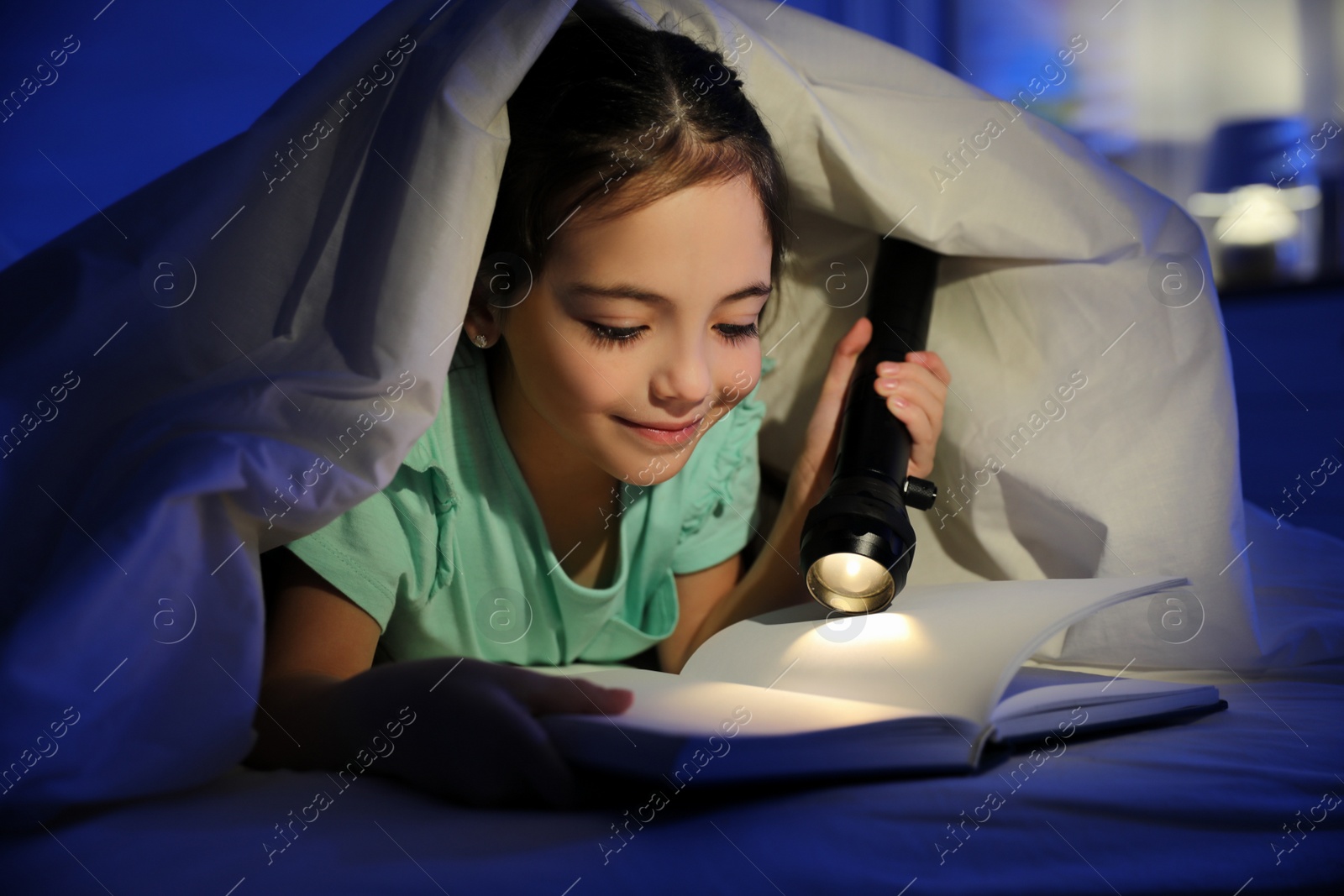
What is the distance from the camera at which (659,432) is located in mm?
700

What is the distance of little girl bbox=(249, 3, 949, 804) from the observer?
59cm

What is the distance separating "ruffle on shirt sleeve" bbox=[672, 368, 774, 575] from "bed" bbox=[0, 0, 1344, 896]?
0.07 metres

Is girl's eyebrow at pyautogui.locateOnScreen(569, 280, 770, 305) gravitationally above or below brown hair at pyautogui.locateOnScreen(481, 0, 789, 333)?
below

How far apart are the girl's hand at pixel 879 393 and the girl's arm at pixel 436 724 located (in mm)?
403

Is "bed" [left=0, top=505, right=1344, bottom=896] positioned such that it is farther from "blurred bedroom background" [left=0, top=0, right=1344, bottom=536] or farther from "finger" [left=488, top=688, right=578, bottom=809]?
"blurred bedroom background" [left=0, top=0, right=1344, bottom=536]

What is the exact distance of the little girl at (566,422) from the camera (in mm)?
590

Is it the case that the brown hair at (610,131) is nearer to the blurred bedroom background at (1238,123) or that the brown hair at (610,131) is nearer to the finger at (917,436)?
the finger at (917,436)

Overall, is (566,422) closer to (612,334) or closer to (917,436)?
(612,334)

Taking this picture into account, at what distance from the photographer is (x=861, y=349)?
876 mm

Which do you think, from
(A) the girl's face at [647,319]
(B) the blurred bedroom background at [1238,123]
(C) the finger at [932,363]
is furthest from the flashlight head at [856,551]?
(B) the blurred bedroom background at [1238,123]

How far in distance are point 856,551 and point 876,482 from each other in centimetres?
10

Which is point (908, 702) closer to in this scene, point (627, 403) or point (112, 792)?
point (627, 403)

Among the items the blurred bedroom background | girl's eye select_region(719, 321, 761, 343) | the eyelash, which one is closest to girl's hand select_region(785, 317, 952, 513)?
girl's eye select_region(719, 321, 761, 343)

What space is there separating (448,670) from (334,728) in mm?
115
